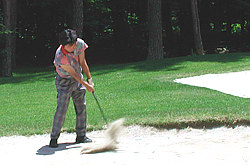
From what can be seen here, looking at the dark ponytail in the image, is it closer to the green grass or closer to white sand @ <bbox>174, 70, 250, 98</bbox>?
the green grass

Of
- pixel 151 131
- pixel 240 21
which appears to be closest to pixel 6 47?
pixel 151 131

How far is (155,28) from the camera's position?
18609 millimetres

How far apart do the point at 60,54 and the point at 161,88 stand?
19.6 feet

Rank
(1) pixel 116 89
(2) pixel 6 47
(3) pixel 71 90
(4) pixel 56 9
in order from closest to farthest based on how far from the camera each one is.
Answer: (3) pixel 71 90 → (1) pixel 116 89 → (2) pixel 6 47 → (4) pixel 56 9

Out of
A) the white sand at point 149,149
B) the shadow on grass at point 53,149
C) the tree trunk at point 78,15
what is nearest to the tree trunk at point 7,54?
the tree trunk at point 78,15

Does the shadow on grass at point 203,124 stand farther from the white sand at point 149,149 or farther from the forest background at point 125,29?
the forest background at point 125,29

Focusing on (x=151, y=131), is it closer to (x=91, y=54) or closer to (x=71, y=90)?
(x=71, y=90)

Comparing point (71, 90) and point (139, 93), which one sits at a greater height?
point (71, 90)

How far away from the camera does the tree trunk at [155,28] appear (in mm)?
18359

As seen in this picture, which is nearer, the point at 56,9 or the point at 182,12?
the point at 56,9

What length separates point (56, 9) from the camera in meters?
25.5

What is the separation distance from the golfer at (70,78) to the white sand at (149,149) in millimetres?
333

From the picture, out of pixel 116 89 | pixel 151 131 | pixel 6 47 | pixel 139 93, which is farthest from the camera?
pixel 6 47

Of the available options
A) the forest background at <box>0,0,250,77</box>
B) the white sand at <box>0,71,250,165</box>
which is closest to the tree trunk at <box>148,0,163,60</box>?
the forest background at <box>0,0,250,77</box>
